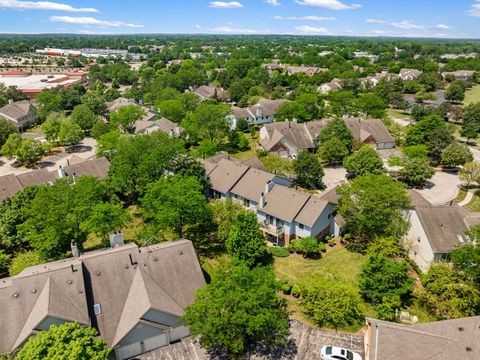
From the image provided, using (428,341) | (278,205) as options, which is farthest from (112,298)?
(428,341)

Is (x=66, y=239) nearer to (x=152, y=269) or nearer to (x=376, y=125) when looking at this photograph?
(x=152, y=269)

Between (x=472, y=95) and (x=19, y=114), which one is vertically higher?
(x=472, y=95)

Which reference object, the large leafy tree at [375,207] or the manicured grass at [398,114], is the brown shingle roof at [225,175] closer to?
the large leafy tree at [375,207]

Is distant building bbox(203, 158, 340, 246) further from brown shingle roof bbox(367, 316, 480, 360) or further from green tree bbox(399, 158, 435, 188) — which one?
green tree bbox(399, 158, 435, 188)

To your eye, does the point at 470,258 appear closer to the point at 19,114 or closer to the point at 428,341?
the point at 428,341

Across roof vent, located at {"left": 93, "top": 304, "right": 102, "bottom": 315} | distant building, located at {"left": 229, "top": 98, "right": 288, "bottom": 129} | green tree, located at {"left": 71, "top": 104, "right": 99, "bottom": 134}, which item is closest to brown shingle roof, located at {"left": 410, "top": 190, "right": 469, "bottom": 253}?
roof vent, located at {"left": 93, "top": 304, "right": 102, "bottom": 315}
